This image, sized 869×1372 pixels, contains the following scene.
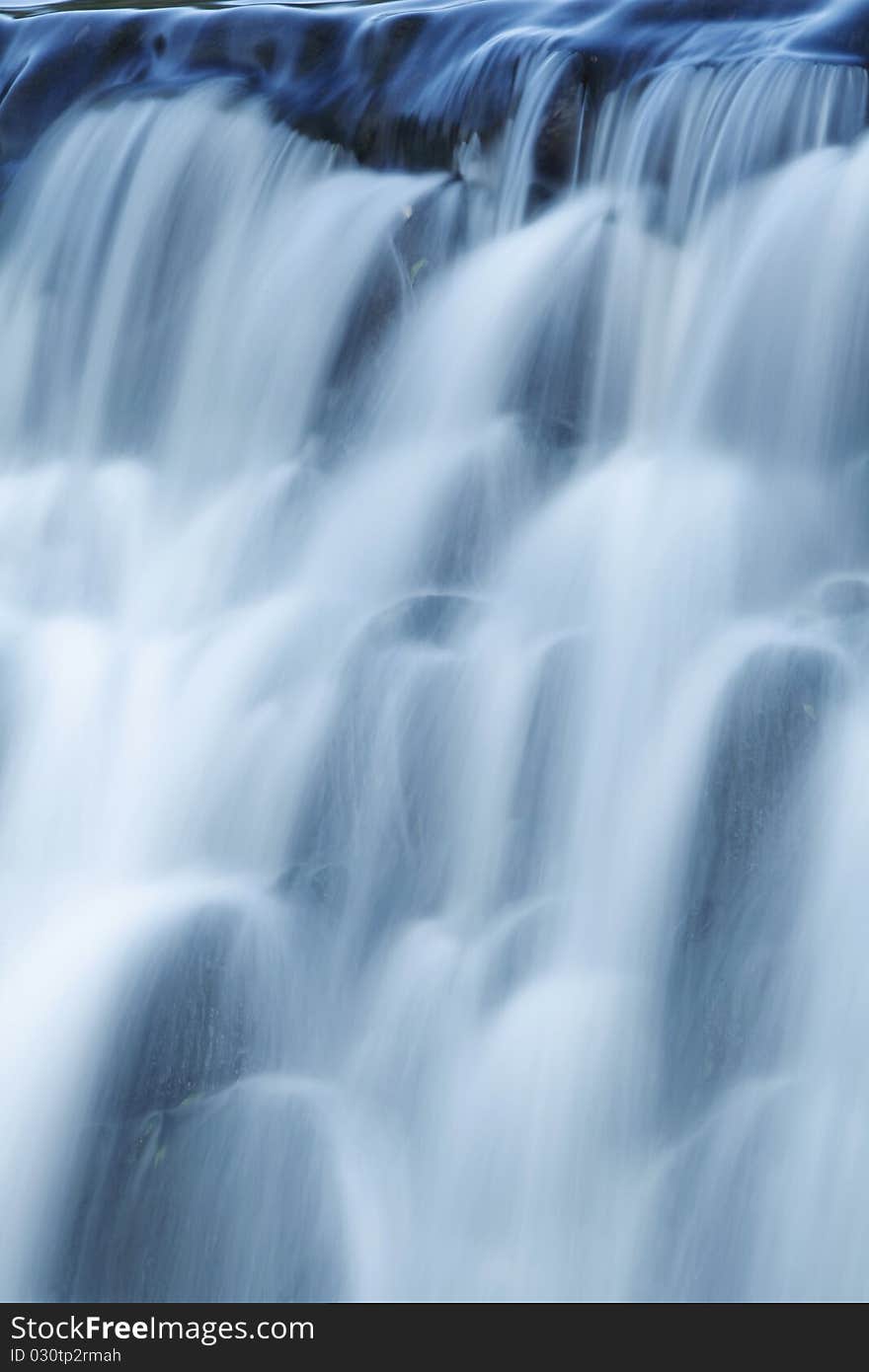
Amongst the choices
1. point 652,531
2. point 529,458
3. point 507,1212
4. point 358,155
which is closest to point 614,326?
point 529,458

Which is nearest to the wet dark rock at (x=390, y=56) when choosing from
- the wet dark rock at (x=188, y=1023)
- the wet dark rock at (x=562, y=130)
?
the wet dark rock at (x=562, y=130)

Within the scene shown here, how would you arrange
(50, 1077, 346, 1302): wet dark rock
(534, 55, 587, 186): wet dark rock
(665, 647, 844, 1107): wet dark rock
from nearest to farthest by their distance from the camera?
(50, 1077, 346, 1302): wet dark rock < (665, 647, 844, 1107): wet dark rock < (534, 55, 587, 186): wet dark rock

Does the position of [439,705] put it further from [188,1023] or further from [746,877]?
[188,1023]

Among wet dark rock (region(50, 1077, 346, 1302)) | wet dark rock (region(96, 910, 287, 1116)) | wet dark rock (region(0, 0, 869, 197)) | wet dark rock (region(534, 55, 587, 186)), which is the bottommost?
wet dark rock (region(50, 1077, 346, 1302))

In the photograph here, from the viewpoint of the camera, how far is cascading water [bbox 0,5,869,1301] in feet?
11.0

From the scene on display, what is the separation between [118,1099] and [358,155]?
3768mm

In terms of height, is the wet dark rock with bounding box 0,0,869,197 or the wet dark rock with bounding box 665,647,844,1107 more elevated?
the wet dark rock with bounding box 0,0,869,197

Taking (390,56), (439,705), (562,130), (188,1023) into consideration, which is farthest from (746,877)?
(390,56)

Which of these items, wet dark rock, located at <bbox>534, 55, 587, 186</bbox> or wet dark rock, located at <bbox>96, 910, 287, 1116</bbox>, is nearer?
wet dark rock, located at <bbox>96, 910, 287, 1116</bbox>

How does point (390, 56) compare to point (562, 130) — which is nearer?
point (562, 130)

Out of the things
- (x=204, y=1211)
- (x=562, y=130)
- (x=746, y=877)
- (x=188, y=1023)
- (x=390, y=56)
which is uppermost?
(x=390, y=56)

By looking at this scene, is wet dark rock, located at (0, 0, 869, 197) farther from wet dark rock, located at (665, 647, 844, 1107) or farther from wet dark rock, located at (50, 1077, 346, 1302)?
wet dark rock, located at (50, 1077, 346, 1302)

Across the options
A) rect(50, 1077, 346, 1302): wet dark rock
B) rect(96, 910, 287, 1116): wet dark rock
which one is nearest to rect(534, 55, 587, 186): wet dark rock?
rect(96, 910, 287, 1116): wet dark rock

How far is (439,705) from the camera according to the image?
167 inches
